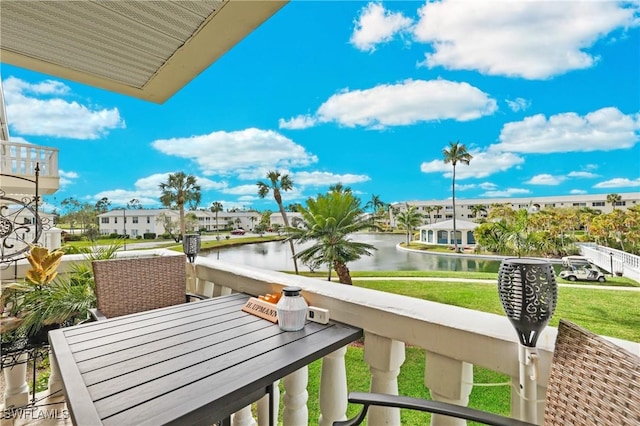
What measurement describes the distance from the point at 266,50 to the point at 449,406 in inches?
740

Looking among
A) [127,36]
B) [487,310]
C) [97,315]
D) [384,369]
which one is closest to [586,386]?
[384,369]

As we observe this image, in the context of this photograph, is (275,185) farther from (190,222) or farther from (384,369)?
(384,369)

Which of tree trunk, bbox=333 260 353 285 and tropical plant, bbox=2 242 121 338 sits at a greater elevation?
tropical plant, bbox=2 242 121 338

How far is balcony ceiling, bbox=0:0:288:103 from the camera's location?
1.52m

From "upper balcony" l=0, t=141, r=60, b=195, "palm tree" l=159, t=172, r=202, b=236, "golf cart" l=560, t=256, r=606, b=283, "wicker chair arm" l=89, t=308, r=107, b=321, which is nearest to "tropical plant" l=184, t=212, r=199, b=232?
"palm tree" l=159, t=172, r=202, b=236

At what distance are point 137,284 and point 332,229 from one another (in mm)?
8096

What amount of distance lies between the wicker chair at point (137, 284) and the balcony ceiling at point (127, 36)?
1249 millimetres

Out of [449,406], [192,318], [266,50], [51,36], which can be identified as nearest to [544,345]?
[449,406]

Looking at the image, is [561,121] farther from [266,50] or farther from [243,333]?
[243,333]

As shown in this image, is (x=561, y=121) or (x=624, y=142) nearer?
(x=624, y=142)

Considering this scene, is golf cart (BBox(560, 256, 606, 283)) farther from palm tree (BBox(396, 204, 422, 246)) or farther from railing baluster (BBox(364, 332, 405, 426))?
palm tree (BBox(396, 204, 422, 246))

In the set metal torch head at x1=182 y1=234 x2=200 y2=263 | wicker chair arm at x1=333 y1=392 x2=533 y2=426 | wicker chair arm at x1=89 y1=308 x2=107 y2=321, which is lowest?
wicker chair arm at x1=89 y1=308 x2=107 y2=321

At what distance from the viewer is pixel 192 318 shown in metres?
1.33

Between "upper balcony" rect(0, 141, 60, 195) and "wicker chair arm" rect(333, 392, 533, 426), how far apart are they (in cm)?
635
